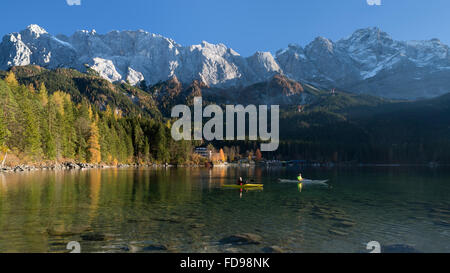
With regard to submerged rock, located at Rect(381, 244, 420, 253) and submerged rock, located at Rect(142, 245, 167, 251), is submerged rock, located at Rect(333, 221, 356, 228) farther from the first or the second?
submerged rock, located at Rect(142, 245, 167, 251)

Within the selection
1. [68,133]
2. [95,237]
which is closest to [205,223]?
[95,237]

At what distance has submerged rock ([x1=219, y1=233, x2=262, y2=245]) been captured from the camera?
2234 centimetres

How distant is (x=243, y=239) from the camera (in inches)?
909

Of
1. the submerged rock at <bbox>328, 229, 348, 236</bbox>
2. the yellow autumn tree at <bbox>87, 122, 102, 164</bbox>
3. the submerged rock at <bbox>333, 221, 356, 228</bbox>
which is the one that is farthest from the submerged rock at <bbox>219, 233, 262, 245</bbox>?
the yellow autumn tree at <bbox>87, 122, 102, 164</bbox>

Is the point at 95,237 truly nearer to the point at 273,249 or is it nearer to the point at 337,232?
the point at 273,249

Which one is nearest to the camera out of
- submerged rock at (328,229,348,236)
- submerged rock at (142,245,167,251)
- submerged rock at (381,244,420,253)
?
submerged rock at (142,245,167,251)

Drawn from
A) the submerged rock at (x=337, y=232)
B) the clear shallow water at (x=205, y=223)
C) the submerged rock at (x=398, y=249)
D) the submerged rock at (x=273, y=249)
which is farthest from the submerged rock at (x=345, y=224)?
the submerged rock at (x=273, y=249)

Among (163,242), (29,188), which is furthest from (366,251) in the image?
(29,188)

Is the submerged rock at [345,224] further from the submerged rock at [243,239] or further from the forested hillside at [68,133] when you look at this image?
the forested hillside at [68,133]

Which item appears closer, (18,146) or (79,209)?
(79,209)

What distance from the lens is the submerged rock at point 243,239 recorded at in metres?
22.3
